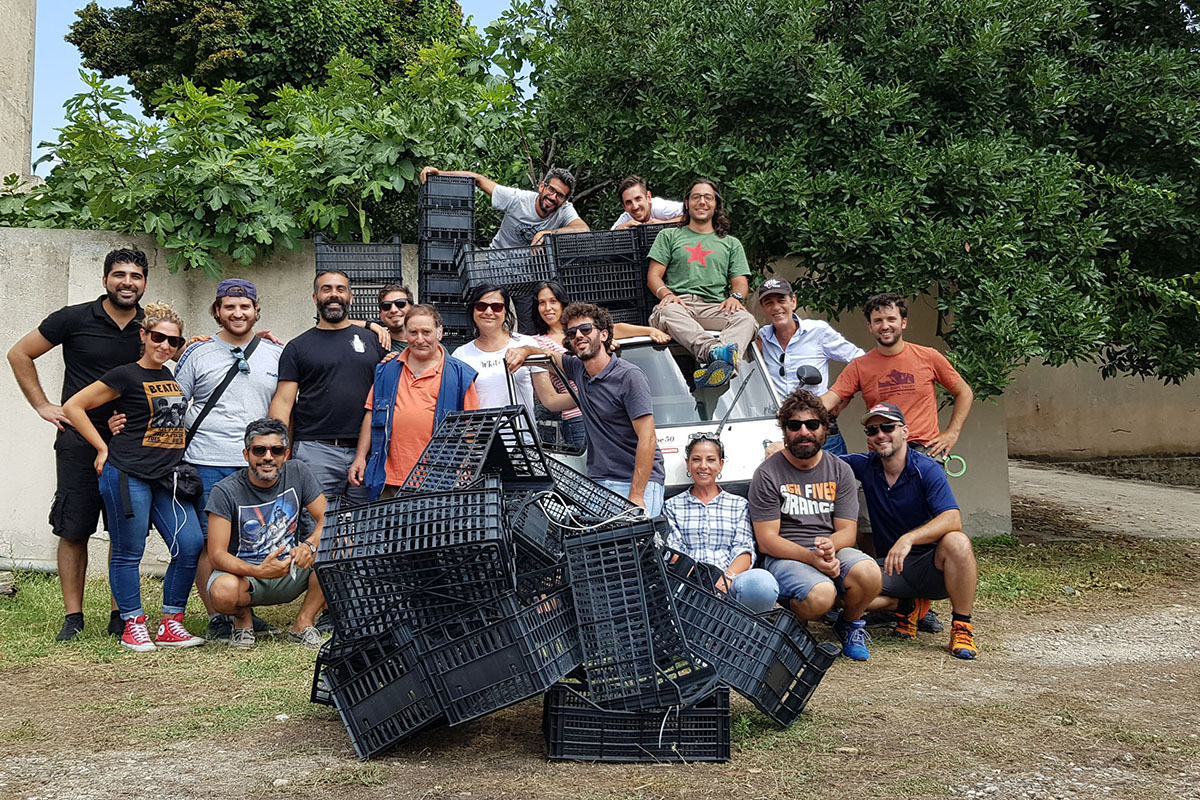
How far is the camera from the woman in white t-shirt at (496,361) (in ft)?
22.2

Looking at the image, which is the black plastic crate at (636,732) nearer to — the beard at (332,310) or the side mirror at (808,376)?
the side mirror at (808,376)

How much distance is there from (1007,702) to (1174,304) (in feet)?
16.9

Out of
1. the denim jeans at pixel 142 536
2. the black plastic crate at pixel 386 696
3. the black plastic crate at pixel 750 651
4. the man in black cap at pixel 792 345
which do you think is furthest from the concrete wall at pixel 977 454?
the black plastic crate at pixel 386 696

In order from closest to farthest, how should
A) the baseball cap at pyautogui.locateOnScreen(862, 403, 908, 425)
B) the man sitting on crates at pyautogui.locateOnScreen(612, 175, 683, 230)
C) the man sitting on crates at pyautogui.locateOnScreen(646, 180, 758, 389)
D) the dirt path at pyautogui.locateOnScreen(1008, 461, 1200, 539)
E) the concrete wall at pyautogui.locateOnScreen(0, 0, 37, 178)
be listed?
the baseball cap at pyautogui.locateOnScreen(862, 403, 908, 425)
the man sitting on crates at pyautogui.locateOnScreen(646, 180, 758, 389)
the man sitting on crates at pyautogui.locateOnScreen(612, 175, 683, 230)
the dirt path at pyautogui.locateOnScreen(1008, 461, 1200, 539)
the concrete wall at pyautogui.locateOnScreen(0, 0, 37, 178)

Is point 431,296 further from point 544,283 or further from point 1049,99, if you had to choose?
point 1049,99

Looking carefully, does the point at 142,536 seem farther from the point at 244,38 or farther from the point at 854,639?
the point at 244,38

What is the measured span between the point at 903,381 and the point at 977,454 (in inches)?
156

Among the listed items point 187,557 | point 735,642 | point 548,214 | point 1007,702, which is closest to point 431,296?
point 548,214

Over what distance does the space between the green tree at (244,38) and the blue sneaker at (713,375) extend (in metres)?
14.8

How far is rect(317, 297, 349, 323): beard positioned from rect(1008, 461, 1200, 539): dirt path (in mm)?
7994

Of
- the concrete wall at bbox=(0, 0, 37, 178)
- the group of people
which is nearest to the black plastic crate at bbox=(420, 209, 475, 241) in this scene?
the group of people

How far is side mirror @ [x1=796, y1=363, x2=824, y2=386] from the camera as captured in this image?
22.5 ft

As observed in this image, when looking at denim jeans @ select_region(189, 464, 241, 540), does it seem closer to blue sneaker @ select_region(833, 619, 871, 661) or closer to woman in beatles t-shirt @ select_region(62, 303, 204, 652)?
woman in beatles t-shirt @ select_region(62, 303, 204, 652)

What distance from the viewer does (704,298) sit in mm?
7930
